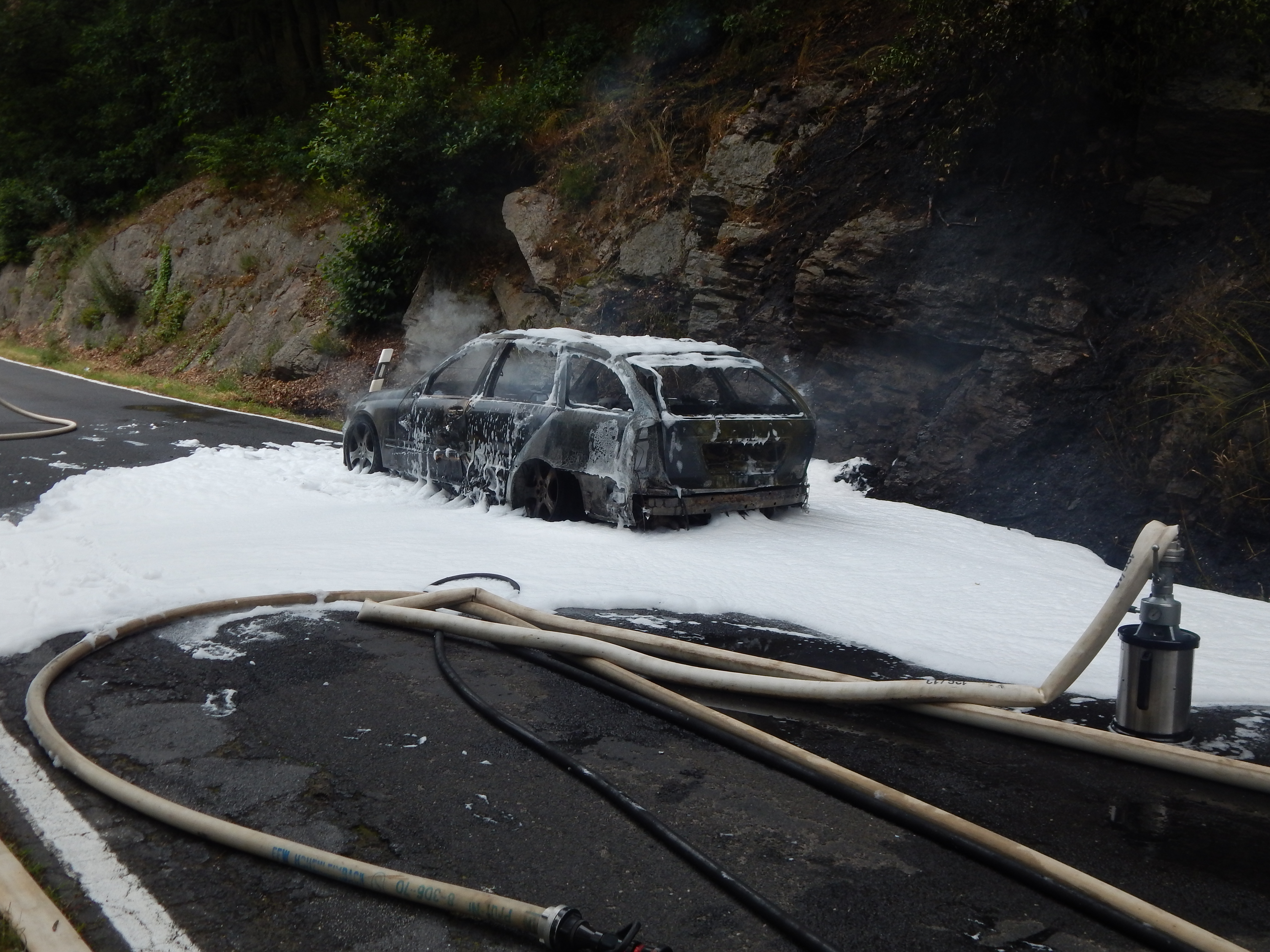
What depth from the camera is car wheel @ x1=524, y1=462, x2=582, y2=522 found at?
7703mm

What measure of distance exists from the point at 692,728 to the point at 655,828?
0.87m

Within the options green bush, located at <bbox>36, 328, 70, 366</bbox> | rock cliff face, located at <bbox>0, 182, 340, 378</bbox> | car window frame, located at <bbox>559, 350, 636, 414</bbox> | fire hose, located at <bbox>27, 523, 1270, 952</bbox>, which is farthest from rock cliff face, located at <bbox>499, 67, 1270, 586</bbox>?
green bush, located at <bbox>36, 328, 70, 366</bbox>

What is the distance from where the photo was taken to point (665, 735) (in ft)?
13.5

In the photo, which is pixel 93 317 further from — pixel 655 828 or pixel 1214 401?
pixel 655 828

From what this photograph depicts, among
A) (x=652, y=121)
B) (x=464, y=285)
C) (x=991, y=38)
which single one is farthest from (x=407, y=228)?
(x=991, y=38)

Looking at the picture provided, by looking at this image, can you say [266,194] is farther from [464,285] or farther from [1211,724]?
[1211,724]

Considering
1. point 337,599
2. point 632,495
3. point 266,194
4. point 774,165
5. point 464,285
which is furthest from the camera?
point 266,194

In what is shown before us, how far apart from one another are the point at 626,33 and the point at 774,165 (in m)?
6.88

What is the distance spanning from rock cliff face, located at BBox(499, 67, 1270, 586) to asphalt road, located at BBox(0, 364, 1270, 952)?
487 cm

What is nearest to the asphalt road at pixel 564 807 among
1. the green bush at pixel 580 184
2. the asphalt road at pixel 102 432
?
the asphalt road at pixel 102 432

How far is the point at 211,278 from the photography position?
24.6 metres

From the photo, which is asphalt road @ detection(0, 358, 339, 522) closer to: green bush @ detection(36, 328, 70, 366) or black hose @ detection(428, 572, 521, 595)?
black hose @ detection(428, 572, 521, 595)

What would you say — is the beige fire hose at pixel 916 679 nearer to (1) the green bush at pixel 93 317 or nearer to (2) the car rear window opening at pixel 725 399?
(2) the car rear window opening at pixel 725 399

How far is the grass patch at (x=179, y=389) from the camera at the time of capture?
16234 millimetres
